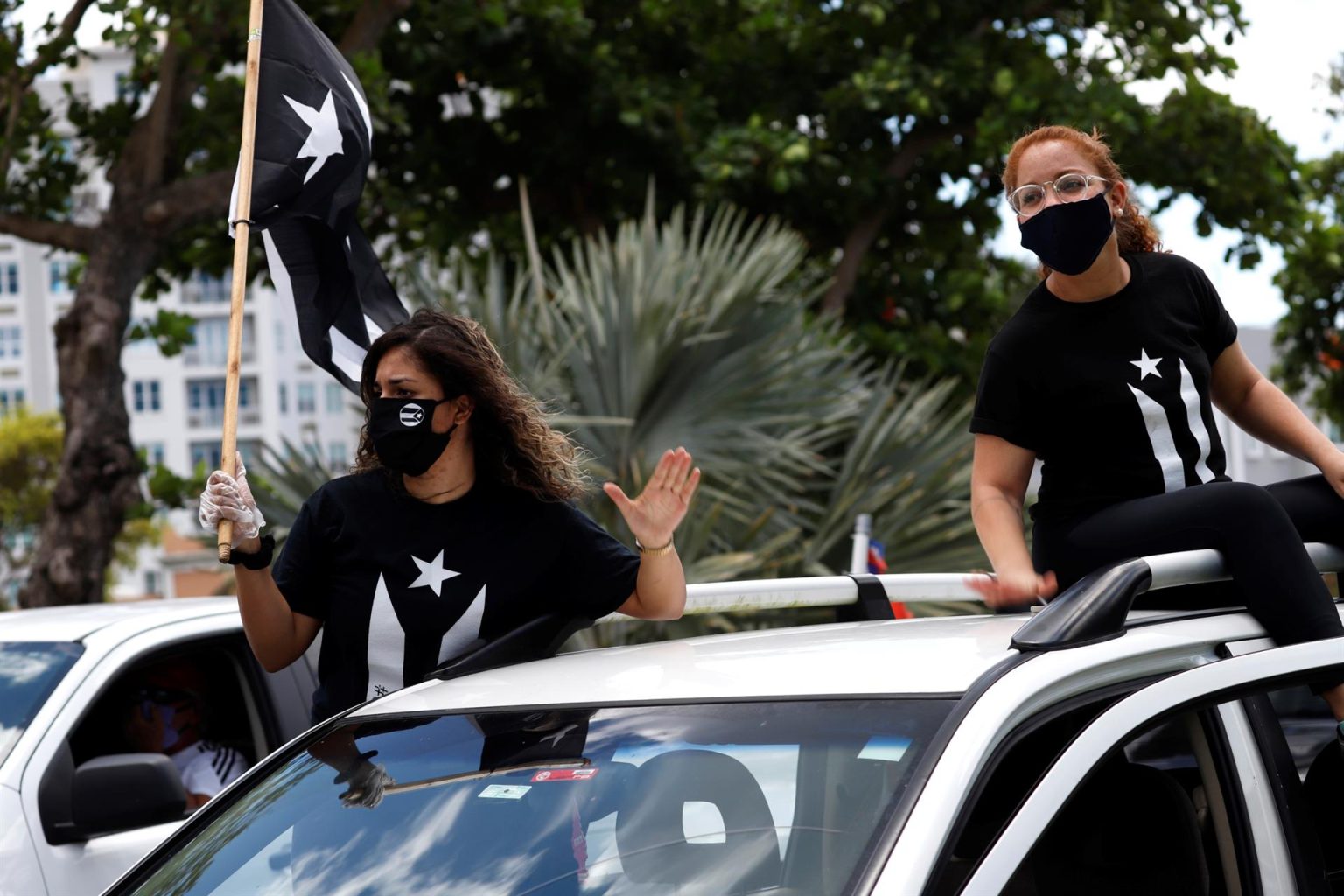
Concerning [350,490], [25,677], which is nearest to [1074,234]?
[350,490]

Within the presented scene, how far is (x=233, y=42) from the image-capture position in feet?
37.8

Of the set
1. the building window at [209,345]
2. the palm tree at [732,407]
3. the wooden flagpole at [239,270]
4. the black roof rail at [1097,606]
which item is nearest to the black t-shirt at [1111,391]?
the black roof rail at [1097,606]

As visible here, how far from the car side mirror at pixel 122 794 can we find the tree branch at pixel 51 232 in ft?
23.7

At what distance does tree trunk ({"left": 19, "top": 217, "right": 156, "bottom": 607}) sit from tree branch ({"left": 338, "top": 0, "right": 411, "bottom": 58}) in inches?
73.3

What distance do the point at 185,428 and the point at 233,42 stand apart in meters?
61.4

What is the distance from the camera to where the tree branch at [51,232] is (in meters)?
10.4

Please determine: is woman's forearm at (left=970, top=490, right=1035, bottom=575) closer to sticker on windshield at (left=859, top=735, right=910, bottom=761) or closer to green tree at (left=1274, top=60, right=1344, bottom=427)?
sticker on windshield at (left=859, top=735, right=910, bottom=761)

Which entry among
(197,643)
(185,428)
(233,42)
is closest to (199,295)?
(185,428)

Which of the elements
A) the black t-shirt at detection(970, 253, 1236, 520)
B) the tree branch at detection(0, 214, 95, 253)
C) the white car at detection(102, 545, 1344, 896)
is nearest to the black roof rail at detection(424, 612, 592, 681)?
the white car at detection(102, 545, 1344, 896)

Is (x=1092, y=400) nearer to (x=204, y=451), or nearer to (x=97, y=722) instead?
(x=97, y=722)

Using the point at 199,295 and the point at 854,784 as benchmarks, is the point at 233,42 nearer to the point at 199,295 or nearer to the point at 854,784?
the point at 854,784

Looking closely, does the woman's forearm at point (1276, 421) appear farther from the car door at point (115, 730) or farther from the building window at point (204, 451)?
the building window at point (204, 451)

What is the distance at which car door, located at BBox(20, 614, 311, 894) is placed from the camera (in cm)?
363

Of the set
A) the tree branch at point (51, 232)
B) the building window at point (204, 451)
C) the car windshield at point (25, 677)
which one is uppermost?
the tree branch at point (51, 232)
